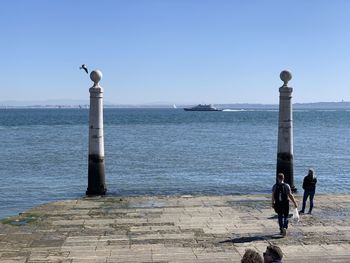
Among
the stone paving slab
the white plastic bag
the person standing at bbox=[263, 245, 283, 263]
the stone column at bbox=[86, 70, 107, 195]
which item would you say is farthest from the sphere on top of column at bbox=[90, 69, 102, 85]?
the person standing at bbox=[263, 245, 283, 263]

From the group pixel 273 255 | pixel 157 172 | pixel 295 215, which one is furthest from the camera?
pixel 157 172

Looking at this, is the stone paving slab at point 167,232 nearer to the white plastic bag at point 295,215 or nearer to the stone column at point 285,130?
the white plastic bag at point 295,215

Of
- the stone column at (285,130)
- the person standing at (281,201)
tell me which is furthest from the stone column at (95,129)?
the person standing at (281,201)

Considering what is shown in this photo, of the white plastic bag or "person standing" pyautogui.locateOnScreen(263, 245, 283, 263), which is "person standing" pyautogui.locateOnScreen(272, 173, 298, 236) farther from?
"person standing" pyautogui.locateOnScreen(263, 245, 283, 263)

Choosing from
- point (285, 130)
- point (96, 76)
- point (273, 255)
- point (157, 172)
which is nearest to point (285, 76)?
point (285, 130)

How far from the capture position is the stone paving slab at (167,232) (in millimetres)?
10953

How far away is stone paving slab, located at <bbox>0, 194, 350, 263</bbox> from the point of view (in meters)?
11.0

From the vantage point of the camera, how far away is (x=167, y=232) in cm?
1288

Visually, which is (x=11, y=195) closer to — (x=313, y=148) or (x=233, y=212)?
(x=233, y=212)

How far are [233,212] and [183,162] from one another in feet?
82.5

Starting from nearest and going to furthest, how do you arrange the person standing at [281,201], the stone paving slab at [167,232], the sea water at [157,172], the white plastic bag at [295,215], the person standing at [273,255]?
the person standing at [273,255] < the stone paving slab at [167,232] < the person standing at [281,201] < the white plastic bag at [295,215] < the sea water at [157,172]

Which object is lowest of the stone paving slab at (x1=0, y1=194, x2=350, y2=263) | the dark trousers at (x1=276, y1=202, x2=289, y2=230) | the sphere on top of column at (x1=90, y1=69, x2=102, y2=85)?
the stone paving slab at (x1=0, y1=194, x2=350, y2=263)

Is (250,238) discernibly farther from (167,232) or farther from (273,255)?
(273,255)

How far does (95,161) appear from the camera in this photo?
19.2m
